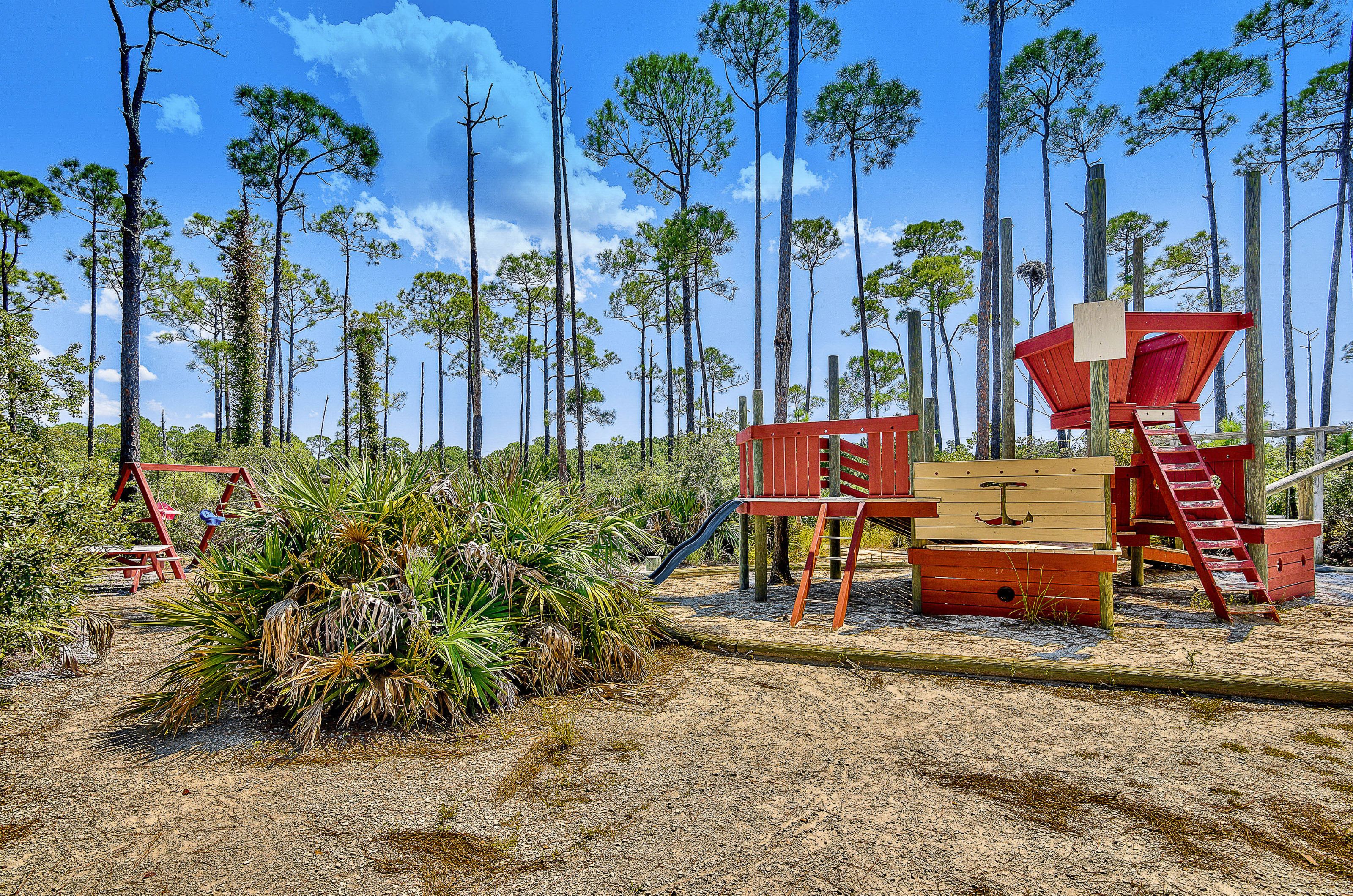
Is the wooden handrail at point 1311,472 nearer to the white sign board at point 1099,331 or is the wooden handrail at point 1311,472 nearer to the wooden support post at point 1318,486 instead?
the wooden support post at point 1318,486

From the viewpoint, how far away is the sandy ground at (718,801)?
6.37ft

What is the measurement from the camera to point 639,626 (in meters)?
4.49

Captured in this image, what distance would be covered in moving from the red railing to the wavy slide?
0.56 meters

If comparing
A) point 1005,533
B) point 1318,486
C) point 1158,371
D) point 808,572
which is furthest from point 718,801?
point 1318,486

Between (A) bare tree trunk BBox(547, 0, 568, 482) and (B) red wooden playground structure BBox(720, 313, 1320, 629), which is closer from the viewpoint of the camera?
(B) red wooden playground structure BBox(720, 313, 1320, 629)

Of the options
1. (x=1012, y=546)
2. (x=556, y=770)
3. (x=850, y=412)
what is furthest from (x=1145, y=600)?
(x=850, y=412)

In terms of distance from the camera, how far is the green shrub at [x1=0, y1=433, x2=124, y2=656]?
11.8ft

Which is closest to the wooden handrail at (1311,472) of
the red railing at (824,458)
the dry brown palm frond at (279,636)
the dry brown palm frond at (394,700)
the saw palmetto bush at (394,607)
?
the red railing at (824,458)

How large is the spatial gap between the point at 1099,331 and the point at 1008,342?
4.85ft

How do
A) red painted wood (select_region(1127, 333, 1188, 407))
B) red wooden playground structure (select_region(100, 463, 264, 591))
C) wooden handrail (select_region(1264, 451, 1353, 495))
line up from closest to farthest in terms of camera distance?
1. red painted wood (select_region(1127, 333, 1188, 407))
2. wooden handrail (select_region(1264, 451, 1353, 495))
3. red wooden playground structure (select_region(100, 463, 264, 591))

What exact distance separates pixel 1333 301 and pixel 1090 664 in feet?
65.0

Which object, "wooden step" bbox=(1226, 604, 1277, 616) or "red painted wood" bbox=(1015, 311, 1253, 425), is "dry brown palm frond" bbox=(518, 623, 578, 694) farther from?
"wooden step" bbox=(1226, 604, 1277, 616)

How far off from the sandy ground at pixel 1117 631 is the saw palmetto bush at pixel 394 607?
6.26 feet

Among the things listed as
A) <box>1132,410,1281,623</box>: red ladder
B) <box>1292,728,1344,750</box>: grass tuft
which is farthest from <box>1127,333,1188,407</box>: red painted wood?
<box>1292,728,1344,750</box>: grass tuft
